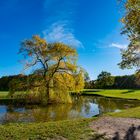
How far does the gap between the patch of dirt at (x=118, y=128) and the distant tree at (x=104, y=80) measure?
3518 inches

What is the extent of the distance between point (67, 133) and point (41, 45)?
25224 mm

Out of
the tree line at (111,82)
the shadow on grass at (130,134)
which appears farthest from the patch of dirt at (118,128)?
the tree line at (111,82)

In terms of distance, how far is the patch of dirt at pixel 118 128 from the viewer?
596 inches

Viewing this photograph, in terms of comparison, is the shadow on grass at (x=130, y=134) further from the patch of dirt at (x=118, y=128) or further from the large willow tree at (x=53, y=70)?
the large willow tree at (x=53, y=70)

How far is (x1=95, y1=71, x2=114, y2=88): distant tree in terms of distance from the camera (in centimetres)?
10838

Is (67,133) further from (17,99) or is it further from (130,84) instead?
(130,84)

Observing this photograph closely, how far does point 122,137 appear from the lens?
49.1 ft

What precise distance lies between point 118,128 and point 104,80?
92724 millimetres

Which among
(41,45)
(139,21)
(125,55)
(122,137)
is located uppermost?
(41,45)

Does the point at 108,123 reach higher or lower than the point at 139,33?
lower

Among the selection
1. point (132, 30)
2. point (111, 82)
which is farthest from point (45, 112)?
point (111, 82)

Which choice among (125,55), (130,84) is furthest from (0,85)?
(125,55)

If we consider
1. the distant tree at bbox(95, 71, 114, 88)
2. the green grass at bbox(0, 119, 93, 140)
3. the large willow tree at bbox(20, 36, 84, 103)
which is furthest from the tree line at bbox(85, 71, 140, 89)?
the green grass at bbox(0, 119, 93, 140)

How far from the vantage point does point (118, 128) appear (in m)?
16.8
